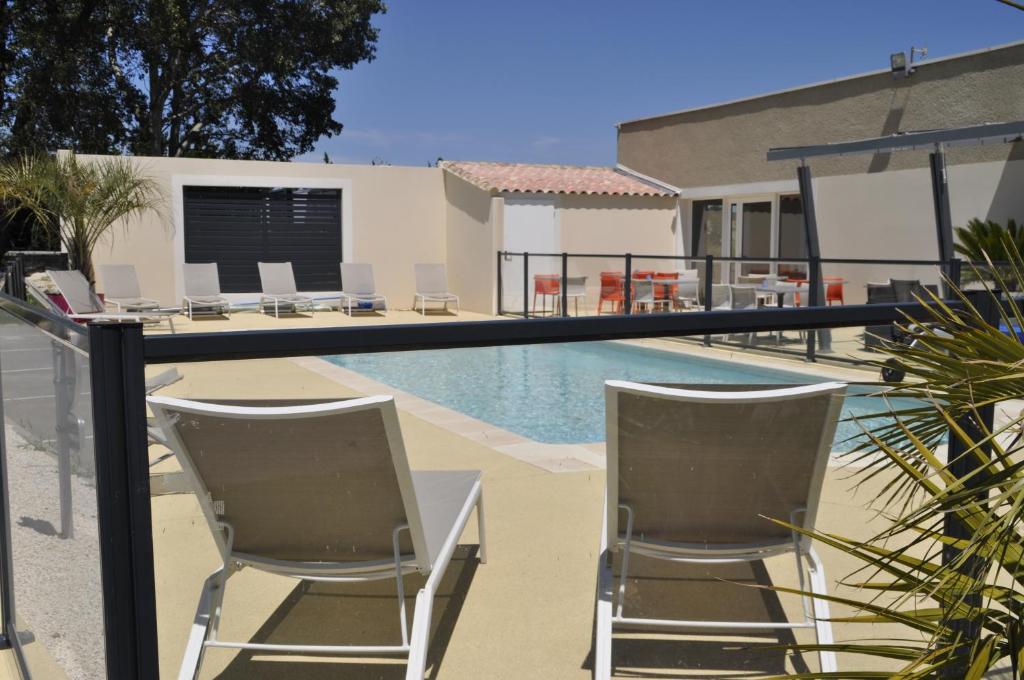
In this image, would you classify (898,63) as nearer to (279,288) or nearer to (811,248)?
(811,248)

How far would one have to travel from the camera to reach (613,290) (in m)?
14.4

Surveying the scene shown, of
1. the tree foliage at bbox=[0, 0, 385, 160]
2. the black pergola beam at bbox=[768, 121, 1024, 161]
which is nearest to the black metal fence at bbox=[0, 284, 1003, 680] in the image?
the black pergola beam at bbox=[768, 121, 1024, 161]

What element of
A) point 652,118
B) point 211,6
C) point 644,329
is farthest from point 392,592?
point 211,6

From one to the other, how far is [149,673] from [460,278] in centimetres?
1619

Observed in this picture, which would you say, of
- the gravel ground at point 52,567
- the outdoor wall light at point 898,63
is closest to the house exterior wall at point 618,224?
the outdoor wall light at point 898,63

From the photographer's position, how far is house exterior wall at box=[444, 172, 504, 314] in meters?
16.5

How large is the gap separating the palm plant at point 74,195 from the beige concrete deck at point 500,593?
12248mm

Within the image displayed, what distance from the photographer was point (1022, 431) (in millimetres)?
1542

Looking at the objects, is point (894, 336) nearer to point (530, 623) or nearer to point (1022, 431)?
point (1022, 431)

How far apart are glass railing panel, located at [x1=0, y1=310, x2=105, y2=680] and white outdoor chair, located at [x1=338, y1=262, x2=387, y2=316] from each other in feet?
45.4

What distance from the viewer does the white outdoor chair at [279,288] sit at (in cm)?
1579

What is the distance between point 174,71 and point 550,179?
13179 mm

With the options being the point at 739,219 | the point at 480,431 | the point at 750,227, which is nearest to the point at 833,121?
the point at 750,227

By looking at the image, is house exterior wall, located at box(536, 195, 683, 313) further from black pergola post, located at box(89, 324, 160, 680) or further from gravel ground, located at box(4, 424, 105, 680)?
black pergola post, located at box(89, 324, 160, 680)
